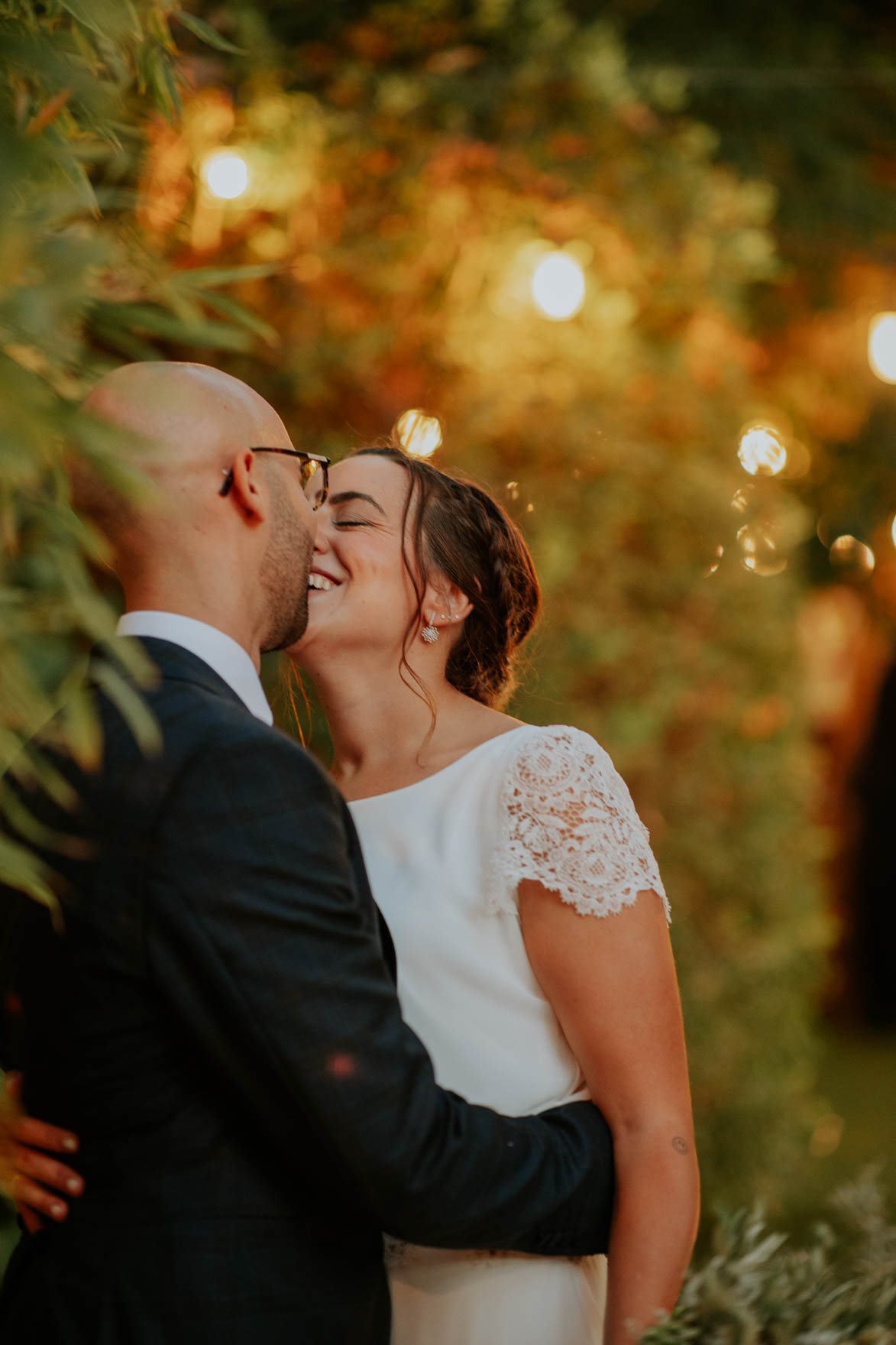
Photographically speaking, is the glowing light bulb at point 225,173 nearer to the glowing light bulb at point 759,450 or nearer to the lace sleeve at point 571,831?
the glowing light bulb at point 759,450

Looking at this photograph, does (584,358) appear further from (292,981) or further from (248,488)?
(292,981)

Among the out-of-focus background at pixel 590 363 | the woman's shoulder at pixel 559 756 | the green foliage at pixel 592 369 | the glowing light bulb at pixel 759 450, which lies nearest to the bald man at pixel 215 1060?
the woman's shoulder at pixel 559 756

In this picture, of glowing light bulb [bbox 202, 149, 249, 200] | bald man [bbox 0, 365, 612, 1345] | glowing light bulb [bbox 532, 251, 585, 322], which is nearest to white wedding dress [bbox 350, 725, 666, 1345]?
bald man [bbox 0, 365, 612, 1345]

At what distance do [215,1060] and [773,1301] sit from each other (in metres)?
0.66

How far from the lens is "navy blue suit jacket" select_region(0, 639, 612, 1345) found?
1.24 m

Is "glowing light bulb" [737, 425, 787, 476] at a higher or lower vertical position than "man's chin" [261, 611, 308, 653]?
higher

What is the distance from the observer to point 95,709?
133 cm

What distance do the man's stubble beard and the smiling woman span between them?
1.35ft

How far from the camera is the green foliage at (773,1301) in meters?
1.32

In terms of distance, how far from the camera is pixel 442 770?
1984mm

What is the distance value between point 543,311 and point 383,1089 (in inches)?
153

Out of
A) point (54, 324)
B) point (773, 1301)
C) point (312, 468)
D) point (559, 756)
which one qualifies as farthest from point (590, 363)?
point (54, 324)

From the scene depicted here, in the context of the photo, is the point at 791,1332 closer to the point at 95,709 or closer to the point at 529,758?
the point at 529,758

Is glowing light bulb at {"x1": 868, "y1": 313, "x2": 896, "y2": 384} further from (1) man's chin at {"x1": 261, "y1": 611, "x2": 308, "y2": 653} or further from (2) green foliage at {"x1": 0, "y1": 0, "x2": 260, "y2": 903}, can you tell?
(1) man's chin at {"x1": 261, "y1": 611, "x2": 308, "y2": 653}
